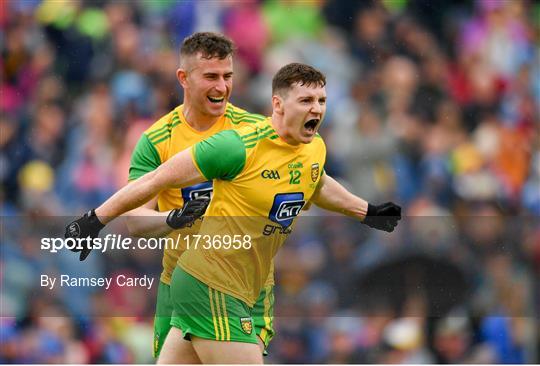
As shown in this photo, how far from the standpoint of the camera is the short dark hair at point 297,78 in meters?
5.30

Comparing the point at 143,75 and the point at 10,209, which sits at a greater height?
the point at 143,75

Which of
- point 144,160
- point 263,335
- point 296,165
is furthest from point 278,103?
point 263,335

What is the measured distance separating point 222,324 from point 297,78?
1.11m

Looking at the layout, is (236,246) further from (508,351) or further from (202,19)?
(202,19)

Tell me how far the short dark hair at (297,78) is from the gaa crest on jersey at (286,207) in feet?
1.51

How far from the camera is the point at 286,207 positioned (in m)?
5.46

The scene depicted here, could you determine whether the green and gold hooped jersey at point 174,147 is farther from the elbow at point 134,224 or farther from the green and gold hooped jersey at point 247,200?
the green and gold hooped jersey at point 247,200

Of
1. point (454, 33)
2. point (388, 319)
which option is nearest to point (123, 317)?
point (388, 319)

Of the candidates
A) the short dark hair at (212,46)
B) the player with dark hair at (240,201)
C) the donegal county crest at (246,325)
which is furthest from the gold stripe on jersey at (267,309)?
the short dark hair at (212,46)

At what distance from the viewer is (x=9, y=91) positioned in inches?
406

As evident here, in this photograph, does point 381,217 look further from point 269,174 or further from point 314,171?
point 269,174

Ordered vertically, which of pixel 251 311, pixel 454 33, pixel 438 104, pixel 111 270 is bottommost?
pixel 251 311

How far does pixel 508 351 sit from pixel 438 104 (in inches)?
94.5

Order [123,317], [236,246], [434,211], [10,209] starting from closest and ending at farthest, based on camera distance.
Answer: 1. [236,246]
2. [123,317]
3. [434,211]
4. [10,209]
